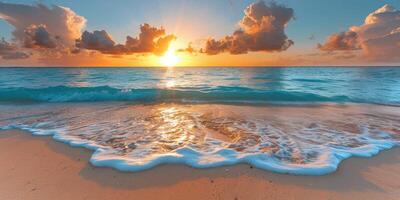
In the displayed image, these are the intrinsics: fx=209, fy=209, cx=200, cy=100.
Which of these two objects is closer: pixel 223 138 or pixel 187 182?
pixel 187 182

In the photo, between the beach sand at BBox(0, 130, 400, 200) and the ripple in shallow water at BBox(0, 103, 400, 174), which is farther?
the ripple in shallow water at BBox(0, 103, 400, 174)

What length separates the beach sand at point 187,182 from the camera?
276 cm

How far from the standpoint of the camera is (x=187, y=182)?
10.0 feet

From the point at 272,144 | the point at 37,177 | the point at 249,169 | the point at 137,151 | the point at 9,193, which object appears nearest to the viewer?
the point at 9,193

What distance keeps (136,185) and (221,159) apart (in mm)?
1496

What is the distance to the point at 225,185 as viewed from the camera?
2.96 metres

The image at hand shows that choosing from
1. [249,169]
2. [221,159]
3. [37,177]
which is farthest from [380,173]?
[37,177]

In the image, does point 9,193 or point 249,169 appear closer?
point 9,193

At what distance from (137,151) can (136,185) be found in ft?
3.87

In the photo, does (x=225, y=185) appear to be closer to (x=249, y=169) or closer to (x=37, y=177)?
(x=249, y=169)

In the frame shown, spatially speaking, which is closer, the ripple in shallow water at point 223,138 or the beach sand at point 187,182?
the beach sand at point 187,182

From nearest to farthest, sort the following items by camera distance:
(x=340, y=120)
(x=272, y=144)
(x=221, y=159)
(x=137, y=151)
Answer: (x=221, y=159) < (x=137, y=151) < (x=272, y=144) < (x=340, y=120)

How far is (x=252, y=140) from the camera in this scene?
4.73 m

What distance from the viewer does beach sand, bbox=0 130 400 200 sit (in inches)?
108
